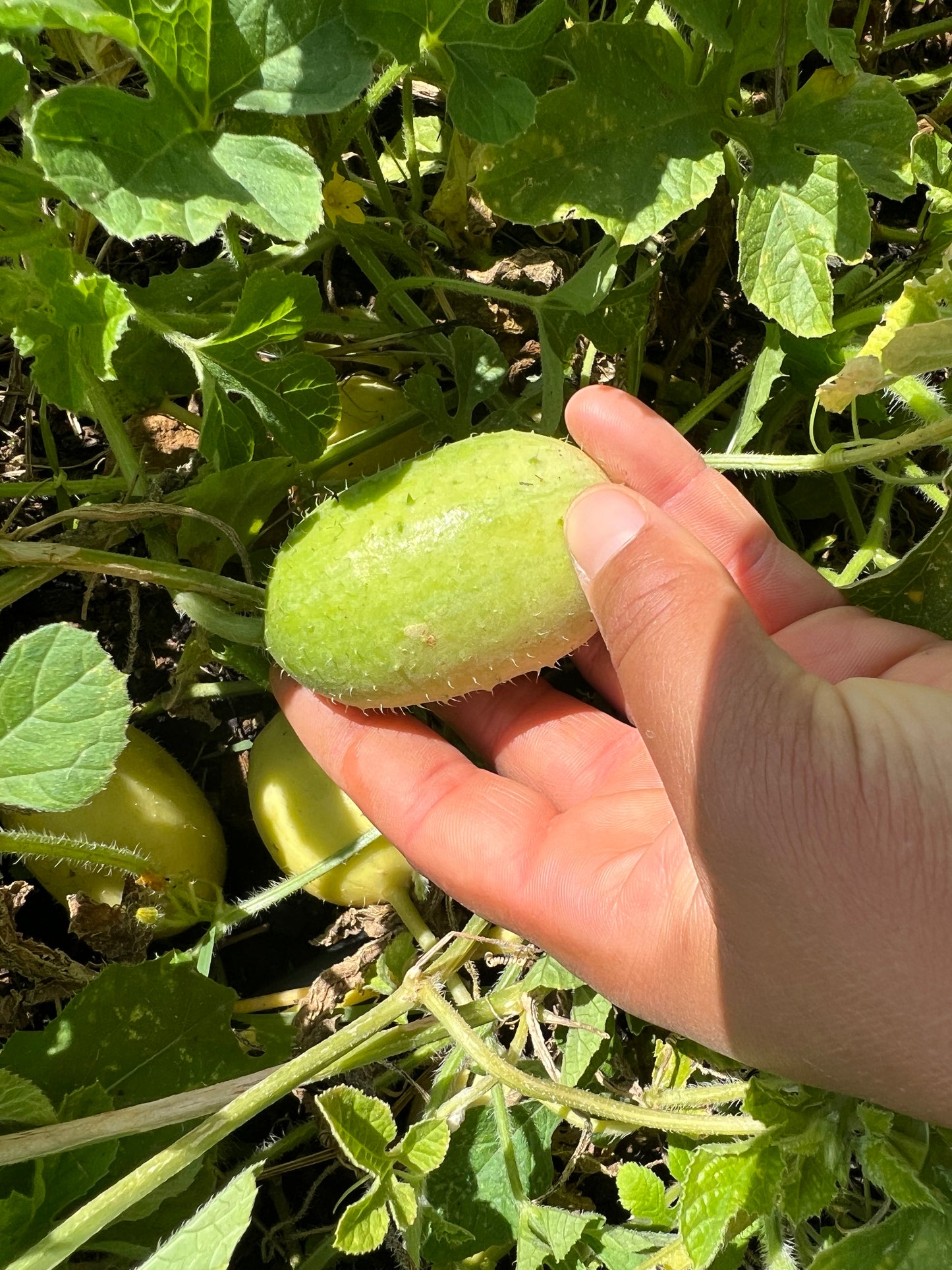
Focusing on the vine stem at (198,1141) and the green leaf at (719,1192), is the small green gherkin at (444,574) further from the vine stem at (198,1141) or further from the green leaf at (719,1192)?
the green leaf at (719,1192)

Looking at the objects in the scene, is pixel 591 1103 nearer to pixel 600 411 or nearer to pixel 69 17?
pixel 600 411

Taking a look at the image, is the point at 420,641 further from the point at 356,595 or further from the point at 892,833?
the point at 892,833

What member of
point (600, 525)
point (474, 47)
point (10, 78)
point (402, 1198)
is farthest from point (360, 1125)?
point (474, 47)

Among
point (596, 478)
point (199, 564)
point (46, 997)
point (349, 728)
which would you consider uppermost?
point (596, 478)

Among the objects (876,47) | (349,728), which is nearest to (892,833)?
(349,728)

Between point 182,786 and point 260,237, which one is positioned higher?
point 260,237

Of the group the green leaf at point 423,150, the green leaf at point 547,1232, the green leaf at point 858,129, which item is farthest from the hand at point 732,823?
the green leaf at point 423,150

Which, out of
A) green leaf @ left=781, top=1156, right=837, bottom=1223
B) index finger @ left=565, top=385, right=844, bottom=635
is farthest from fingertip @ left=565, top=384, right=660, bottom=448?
green leaf @ left=781, top=1156, right=837, bottom=1223
